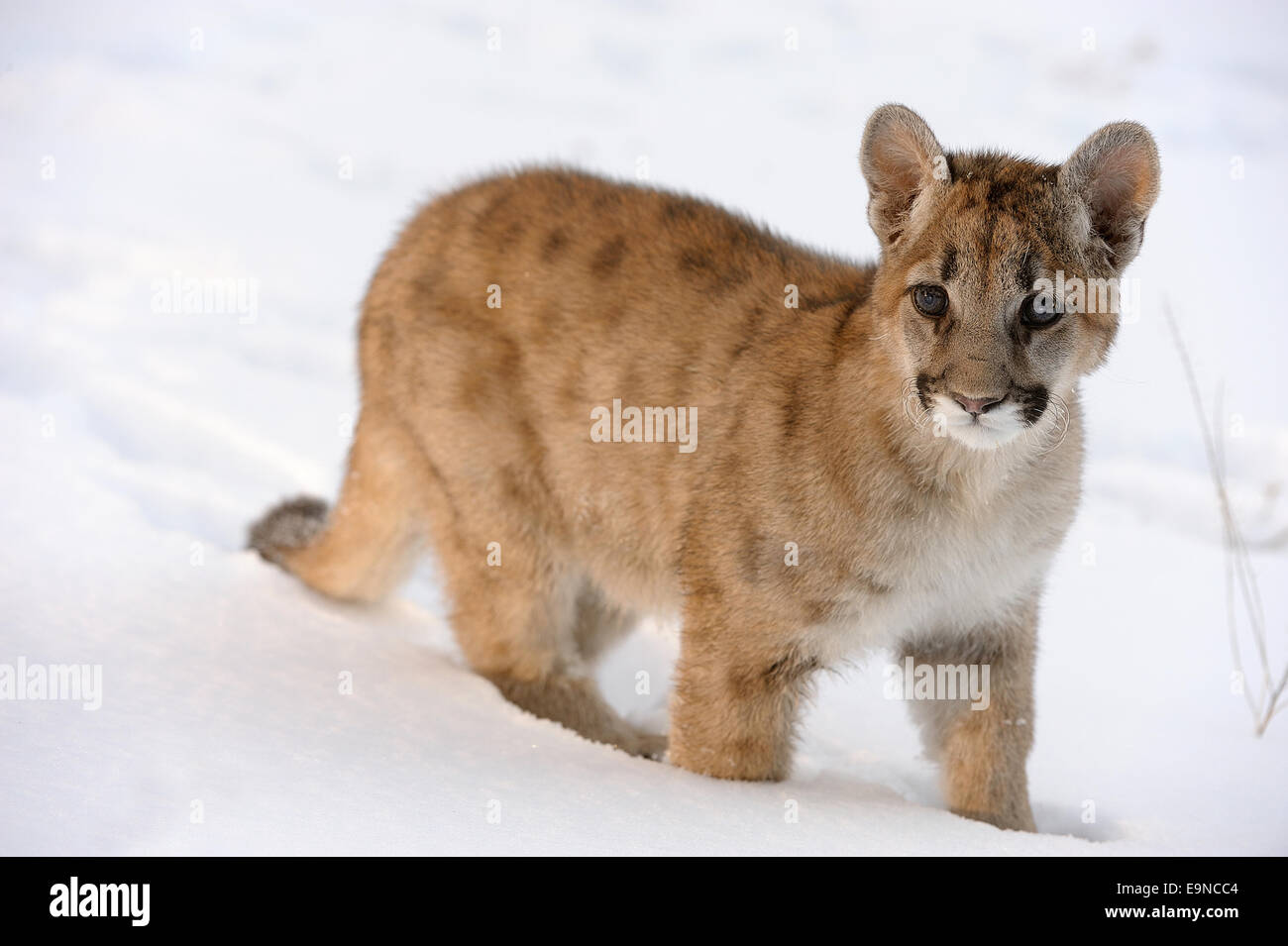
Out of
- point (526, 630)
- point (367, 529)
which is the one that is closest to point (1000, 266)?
point (526, 630)

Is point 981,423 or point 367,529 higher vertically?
point 367,529

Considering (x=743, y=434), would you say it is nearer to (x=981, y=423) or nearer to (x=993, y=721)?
(x=981, y=423)

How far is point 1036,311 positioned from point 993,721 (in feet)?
4.87

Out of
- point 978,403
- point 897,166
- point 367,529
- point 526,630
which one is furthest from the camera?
point 367,529

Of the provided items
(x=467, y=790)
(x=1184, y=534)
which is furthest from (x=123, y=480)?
(x=1184, y=534)

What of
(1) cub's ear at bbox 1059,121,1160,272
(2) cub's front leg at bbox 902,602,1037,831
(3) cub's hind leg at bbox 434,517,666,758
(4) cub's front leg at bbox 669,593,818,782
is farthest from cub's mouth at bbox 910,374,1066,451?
(3) cub's hind leg at bbox 434,517,666,758

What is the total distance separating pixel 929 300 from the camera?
3904mm

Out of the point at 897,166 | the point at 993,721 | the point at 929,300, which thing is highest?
the point at 897,166

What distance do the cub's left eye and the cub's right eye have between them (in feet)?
0.69

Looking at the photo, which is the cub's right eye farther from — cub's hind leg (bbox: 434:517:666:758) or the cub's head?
cub's hind leg (bbox: 434:517:666:758)

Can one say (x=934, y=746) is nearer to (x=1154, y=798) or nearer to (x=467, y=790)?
(x=1154, y=798)

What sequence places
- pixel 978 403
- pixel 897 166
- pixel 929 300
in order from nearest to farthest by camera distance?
1. pixel 978 403
2. pixel 929 300
3. pixel 897 166

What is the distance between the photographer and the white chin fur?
370 centimetres

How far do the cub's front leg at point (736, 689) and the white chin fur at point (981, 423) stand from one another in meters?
0.86
